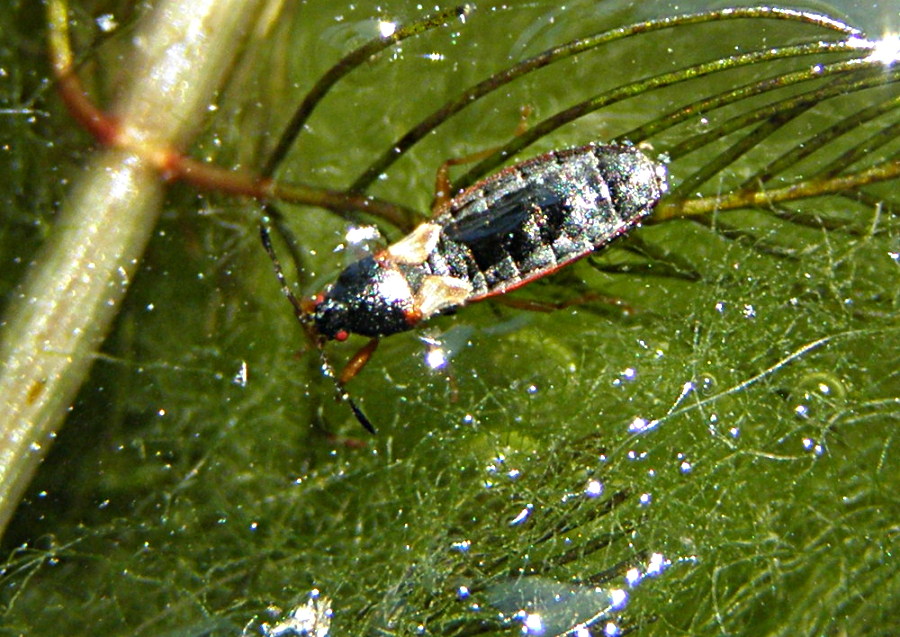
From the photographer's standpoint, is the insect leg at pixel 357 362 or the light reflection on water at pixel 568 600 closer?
the light reflection on water at pixel 568 600

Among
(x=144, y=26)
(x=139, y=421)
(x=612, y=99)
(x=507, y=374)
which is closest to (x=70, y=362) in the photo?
(x=139, y=421)

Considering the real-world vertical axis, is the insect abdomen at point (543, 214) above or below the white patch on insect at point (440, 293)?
above

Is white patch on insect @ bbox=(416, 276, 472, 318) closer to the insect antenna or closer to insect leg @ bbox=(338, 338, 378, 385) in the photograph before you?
insect leg @ bbox=(338, 338, 378, 385)

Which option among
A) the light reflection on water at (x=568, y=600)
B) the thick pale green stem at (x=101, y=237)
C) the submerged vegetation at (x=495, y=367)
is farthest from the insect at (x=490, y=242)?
the light reflection on water at (x=568, y=600)

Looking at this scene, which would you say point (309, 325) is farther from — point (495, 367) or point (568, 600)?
point (568, 600)

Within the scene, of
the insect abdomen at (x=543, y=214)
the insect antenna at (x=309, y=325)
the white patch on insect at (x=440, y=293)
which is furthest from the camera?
the insect antenna at (x=309, y=325)

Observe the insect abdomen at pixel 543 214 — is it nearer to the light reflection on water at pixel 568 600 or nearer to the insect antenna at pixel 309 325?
the insect antenna at pixel 309 325

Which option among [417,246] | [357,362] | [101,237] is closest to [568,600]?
[357,362]

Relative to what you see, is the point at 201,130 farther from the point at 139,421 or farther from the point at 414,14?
the point at 139,421
